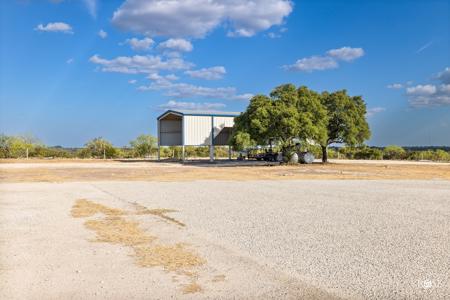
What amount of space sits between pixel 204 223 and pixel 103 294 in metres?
4.62

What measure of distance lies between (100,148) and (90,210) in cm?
4504

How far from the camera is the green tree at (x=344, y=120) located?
3715 cm

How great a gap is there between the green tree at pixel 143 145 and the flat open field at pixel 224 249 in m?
44.3

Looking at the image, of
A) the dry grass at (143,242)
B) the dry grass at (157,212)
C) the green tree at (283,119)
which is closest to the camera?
the dry grass at (143,242)

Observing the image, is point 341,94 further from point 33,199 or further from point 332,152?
point 33,199

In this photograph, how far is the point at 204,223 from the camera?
9.59 meters

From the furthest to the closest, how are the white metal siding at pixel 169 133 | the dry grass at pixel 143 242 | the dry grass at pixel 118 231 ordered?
the white metal siding at pixel 169 133
the dry grass at pixel 118 231
the dry grass at pixel 143 242

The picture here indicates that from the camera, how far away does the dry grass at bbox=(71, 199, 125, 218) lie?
10812 millimetres

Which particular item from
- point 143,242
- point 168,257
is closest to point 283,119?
point 143,242

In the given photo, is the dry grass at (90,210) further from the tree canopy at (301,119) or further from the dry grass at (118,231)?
the tree canopy at (301,119)

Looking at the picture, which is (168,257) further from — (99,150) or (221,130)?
(99,150)

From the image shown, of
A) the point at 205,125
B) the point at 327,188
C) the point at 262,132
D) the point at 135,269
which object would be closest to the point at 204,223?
the point at 135,269

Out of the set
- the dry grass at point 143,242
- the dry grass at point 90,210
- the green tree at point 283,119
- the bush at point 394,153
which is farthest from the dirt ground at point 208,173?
the bush at point 394,153

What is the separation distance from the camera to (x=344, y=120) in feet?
121
